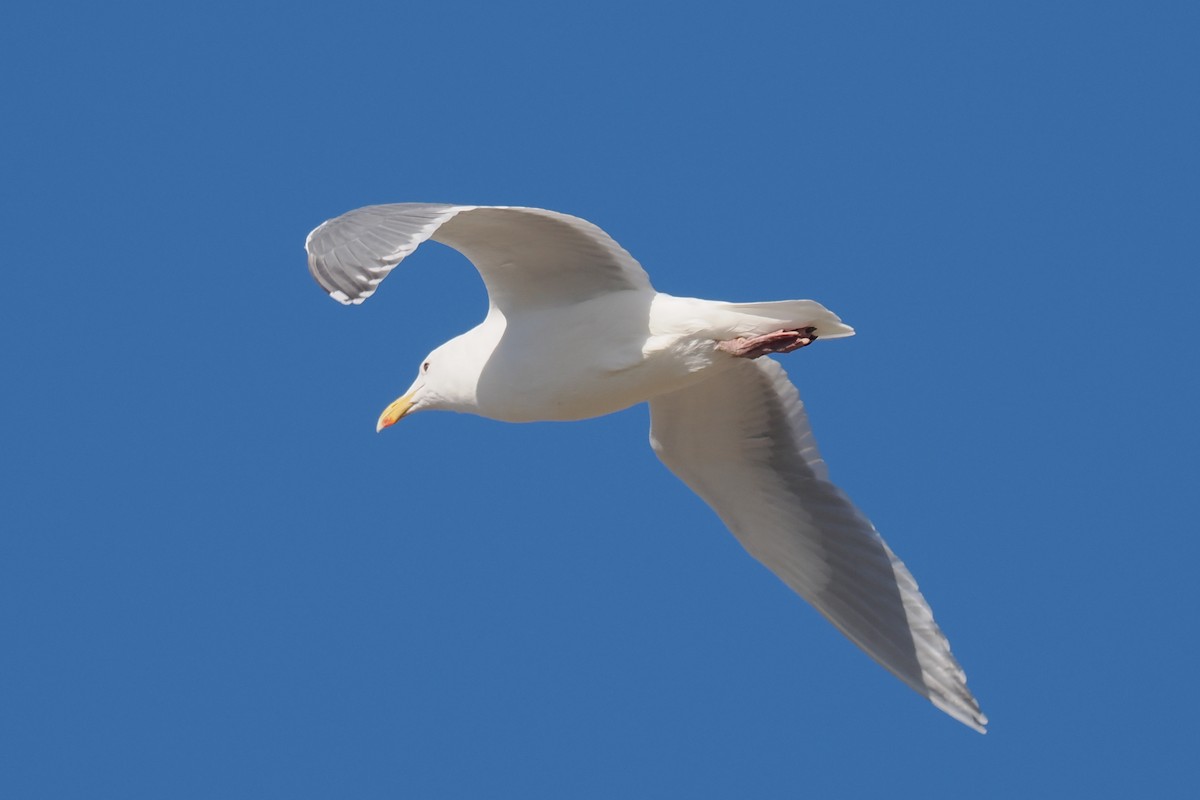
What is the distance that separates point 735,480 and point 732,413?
14.4 inches

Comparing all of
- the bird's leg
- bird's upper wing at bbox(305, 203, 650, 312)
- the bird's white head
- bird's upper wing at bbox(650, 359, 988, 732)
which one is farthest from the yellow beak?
the bird's leg

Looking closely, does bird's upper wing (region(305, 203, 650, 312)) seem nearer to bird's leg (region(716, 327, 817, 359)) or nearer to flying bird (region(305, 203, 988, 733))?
flying bird (region(305, 203, 988, 733))

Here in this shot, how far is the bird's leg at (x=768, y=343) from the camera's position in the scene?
816 cm

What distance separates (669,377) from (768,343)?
1.46 feet

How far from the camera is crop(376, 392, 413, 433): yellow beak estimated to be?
30.5 feet

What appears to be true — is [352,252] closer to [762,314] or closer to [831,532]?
[762,314]

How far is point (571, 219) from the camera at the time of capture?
26.2 feet

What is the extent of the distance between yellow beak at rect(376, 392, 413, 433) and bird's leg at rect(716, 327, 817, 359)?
1.73 metres

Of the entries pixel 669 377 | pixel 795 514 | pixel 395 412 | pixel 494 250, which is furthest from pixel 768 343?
pixel 395 412

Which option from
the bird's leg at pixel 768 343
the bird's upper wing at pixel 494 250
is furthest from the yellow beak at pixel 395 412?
the bird's leg at pixel 768 343

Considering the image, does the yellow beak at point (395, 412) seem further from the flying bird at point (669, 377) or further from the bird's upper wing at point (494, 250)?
the bird's upper wing at point (494, 250)

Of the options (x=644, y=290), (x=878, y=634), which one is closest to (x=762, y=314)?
(x=644, y=290)

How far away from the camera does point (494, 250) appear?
8.30 m

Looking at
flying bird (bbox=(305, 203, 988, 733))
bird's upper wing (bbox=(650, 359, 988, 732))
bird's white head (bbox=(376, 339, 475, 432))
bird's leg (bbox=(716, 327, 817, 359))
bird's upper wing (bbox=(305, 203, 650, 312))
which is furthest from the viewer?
bird's upper wing (bbox=(650, 359, 988, 732))
